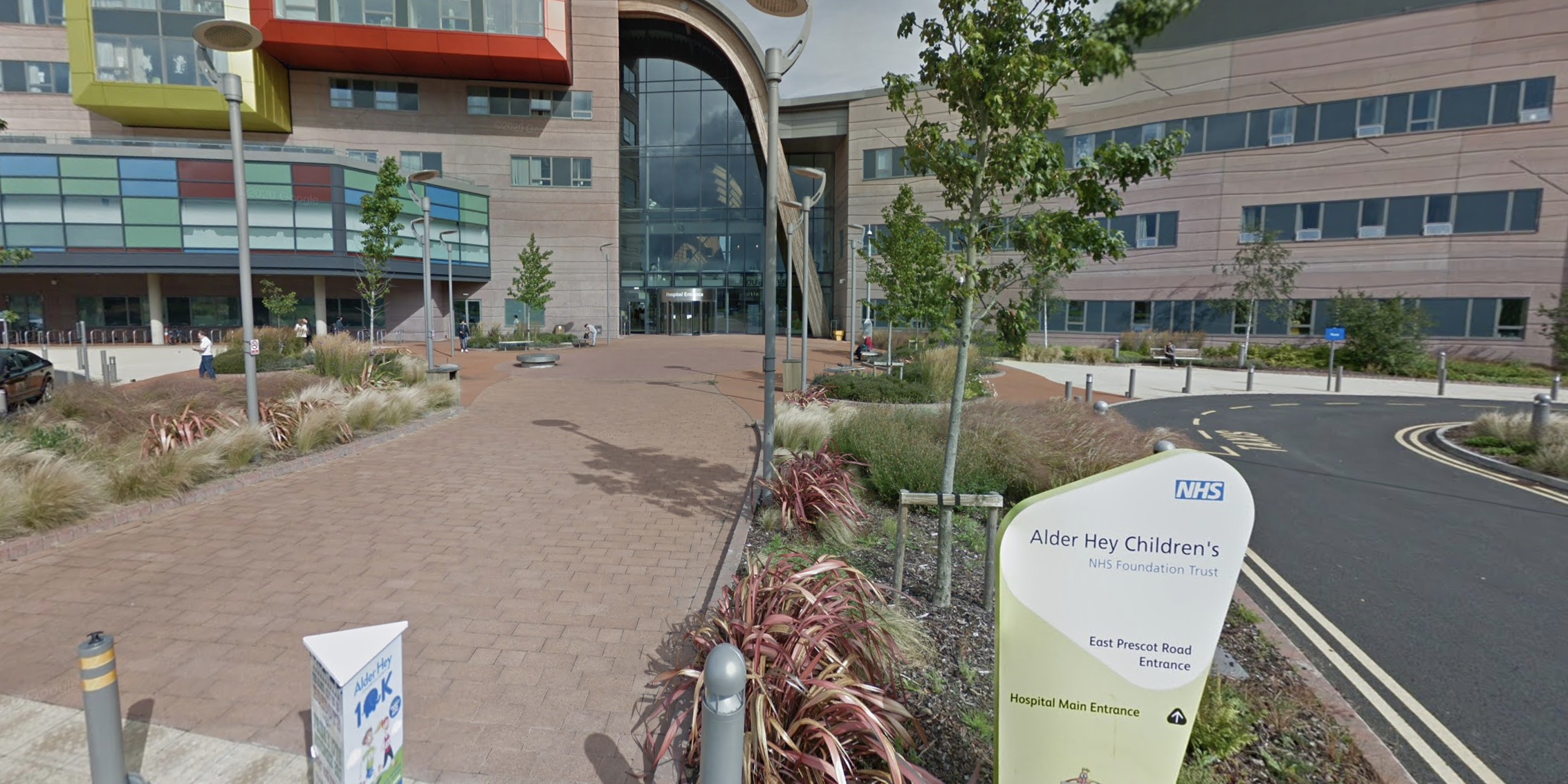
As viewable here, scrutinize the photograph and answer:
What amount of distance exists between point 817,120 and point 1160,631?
157 feet

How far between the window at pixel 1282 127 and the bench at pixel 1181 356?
11.1 meters

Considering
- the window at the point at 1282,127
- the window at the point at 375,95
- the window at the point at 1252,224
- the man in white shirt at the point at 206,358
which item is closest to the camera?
the man in white shirt at the point at 206,358

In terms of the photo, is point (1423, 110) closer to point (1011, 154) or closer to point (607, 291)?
point (1011, 154)

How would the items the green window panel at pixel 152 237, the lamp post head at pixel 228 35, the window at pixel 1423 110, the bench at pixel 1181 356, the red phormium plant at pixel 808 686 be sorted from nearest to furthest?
1. the red phormium plant at pixel 808 686
2. the lamp post head at pixel 228 35
3. the window at pixel 1423 110
4. the bench at pixel 1181 356
5. the green window panel at pixel 152 237

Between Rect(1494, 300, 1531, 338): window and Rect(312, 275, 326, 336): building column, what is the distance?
2156 inches

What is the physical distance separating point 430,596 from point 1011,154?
5.16 meters

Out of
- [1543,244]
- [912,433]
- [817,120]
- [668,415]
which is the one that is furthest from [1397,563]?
[817,120]

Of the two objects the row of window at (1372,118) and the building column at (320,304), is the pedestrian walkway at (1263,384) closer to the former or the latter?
the row of window at (1372,118)

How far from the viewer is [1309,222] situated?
33.1m

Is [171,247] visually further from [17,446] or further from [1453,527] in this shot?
[1453,527]

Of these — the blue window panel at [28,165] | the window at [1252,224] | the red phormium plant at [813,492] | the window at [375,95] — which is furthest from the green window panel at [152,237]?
the window at [1252,224]

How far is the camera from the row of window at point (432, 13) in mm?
36375

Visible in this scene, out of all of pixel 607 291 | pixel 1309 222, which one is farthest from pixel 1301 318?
pixel 607 291

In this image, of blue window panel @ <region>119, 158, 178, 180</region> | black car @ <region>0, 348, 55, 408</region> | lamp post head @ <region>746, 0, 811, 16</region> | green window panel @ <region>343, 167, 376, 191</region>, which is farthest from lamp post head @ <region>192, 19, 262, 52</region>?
blue window panel @ <region>119, 158, 178, 180</region>
